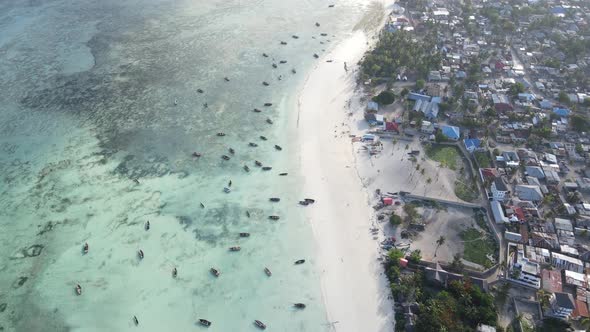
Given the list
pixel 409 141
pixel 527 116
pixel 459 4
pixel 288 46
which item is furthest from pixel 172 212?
pixel 459 4

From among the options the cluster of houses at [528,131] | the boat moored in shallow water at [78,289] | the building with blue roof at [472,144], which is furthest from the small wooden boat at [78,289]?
the building with blue roof at [472,144]

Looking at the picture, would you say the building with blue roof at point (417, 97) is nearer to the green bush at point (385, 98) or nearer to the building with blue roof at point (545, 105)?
the green bush at point (385, 98)

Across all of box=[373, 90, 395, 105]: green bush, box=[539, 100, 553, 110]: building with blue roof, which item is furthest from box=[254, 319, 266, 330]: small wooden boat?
box=[539, 100, 553, 110]: building with blue roof

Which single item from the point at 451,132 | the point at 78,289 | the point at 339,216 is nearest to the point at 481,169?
the point at 451,132

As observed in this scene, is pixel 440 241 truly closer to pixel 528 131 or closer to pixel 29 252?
pixel 528 131

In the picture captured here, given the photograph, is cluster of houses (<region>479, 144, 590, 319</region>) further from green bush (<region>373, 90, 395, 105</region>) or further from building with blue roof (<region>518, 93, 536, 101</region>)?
green bush (<region>373, 90, 395, 105</region>)

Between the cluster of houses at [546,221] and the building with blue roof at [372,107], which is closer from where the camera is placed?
the cluster of houses at [546,221]
